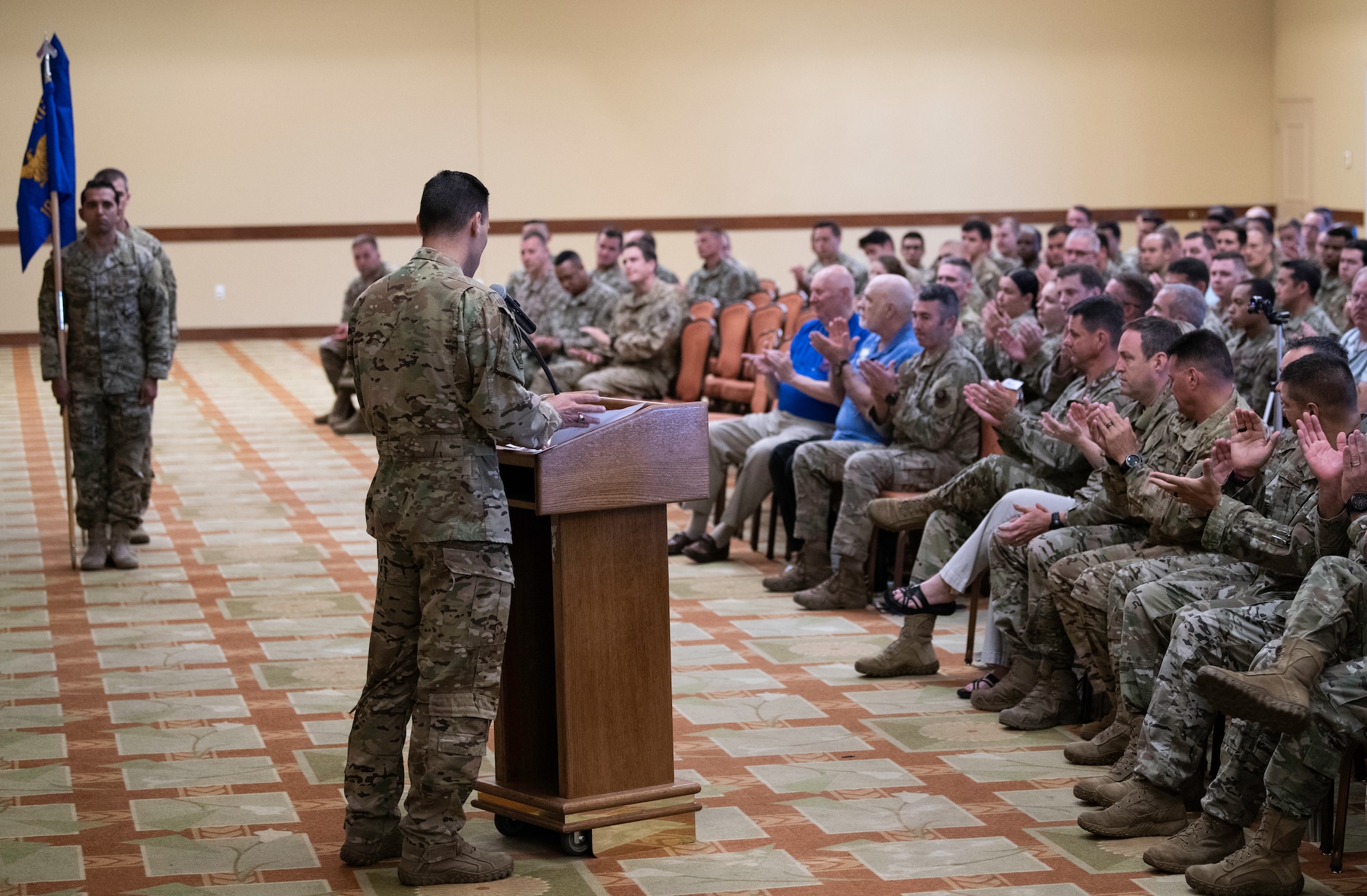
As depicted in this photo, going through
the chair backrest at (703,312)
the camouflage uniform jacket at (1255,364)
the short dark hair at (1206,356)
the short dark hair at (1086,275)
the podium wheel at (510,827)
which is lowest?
the podium wheel at (510,827)

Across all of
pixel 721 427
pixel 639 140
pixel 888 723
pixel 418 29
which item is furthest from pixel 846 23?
pixel 888 723

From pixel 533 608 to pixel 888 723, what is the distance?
1.35 m

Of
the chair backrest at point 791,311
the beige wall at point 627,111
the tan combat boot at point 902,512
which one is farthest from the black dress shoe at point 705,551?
the beige wall at point 627,111

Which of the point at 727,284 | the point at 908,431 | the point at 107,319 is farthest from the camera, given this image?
the point at 727,284

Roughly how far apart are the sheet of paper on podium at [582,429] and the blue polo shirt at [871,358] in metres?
2.78

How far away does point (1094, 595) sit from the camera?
169 inches

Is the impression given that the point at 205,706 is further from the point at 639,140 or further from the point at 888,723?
the point at 639,140

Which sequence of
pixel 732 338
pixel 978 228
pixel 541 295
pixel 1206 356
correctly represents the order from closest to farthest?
pixel 1206 356, pixel 732 338, pixel 541 295, pixel 978 228

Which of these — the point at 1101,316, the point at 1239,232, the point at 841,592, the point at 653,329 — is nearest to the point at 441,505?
the point at 1101,316

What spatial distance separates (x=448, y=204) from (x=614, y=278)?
25.7 ft

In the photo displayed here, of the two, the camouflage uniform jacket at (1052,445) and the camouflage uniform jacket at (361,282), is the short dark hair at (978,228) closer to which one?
the camouflage uniform jacket at (361,282)

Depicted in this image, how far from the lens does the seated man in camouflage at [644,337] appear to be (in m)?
8.78

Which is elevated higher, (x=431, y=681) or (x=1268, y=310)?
(x=1268, y=310)

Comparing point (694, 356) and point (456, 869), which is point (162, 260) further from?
point (456, 869)
